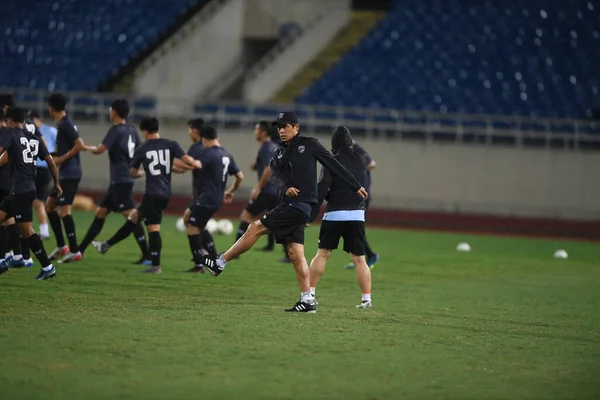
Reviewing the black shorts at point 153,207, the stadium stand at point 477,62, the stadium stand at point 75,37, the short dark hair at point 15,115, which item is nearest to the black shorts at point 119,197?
the black shorts at point 153,207

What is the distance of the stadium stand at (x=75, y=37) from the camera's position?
35094mm

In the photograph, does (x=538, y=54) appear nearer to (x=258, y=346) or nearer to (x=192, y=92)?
(x=192, y=92)

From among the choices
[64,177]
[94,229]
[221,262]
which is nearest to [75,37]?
[64,177]

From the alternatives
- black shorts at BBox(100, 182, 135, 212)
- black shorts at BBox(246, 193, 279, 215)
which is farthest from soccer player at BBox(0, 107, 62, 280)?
black shorts at BBox(246, 193, 279, 215)

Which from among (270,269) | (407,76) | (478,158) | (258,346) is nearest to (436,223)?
(478,158)

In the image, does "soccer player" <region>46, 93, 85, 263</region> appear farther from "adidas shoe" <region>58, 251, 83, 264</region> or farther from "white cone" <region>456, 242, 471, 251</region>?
"white cone" <region>456, 242, 471, 251</region>

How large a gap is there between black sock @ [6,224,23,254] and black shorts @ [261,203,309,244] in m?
4.25

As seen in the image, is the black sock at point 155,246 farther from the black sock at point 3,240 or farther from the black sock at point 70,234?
the black sock at point 3,240

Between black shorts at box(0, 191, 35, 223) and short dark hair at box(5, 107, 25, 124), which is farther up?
short dark hair at box(5, 107, 25, 124)

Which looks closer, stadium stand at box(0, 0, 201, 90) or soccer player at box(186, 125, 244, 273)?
soccer player at box(186, 125, 244, 273)

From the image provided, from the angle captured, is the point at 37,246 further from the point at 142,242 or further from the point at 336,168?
the point at 336,168

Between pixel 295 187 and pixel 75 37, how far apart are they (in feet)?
86.9

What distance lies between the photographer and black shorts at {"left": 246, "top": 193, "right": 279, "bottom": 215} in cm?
1811

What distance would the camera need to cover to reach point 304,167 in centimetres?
1129
